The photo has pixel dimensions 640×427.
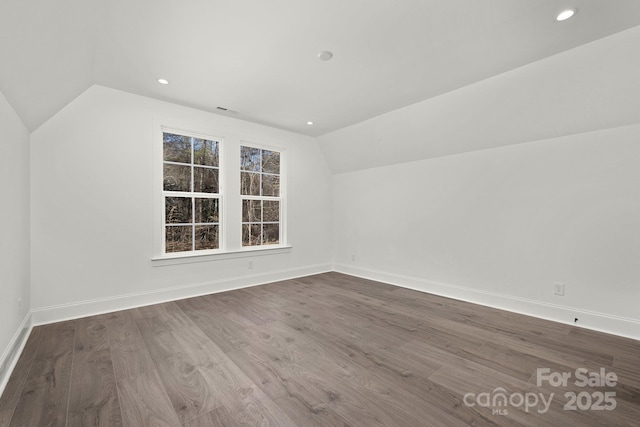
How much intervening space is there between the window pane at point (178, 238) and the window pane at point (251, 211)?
2.87 ft

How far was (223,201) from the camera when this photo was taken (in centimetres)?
410

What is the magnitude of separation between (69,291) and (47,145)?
1549 millimetres

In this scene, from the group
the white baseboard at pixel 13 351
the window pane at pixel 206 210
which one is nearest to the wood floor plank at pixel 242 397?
the white baseboard at pixel 13 351

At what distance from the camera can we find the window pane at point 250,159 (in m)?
4.43

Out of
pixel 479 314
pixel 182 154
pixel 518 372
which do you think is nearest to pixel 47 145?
pixel 182 154

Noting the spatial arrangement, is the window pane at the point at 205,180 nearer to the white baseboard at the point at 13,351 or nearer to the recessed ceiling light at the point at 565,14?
the white baseboard at the point at 13,351

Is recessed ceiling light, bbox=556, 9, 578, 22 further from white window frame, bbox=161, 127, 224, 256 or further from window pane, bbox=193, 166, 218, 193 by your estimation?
window pane, bbox=193, 166, 218, 193

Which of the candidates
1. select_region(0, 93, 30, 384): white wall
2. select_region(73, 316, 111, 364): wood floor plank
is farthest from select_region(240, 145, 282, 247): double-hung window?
select_region(0, 93, 30, 384): white wall

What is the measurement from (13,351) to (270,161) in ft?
11.9

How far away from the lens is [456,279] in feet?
12.4

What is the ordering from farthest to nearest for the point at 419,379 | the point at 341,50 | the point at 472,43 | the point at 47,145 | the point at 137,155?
the point at 137,155
the point at 47,145
the point at 341,50
the point at 472,43
the point at 419,379

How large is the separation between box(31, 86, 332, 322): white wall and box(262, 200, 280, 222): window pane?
1.13 meters

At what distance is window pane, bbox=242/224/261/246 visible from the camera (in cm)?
445

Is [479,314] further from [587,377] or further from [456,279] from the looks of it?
[587,377]
